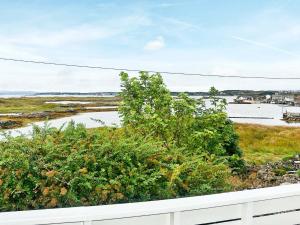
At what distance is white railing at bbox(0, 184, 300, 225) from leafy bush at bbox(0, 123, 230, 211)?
146 cm

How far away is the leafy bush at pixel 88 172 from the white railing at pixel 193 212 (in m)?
1.46

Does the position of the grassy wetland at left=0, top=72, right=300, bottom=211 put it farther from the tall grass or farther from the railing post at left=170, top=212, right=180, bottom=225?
the tall grass

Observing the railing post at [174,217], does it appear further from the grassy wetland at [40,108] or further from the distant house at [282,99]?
the distant house at [282,99]

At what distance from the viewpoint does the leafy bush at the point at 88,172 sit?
452cm

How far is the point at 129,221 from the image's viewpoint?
3.00 m

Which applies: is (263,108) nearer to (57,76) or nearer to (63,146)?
(57,76)

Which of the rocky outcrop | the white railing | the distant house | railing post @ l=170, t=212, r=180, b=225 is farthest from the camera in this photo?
the rocky outcrop

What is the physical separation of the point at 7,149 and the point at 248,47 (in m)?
7.57

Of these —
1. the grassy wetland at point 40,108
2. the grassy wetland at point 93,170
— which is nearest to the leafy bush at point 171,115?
the grassy wetland at point 40,108

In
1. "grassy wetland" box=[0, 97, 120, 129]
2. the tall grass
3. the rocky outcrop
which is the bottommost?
the rocky outcrop

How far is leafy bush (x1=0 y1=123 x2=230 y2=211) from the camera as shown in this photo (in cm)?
452

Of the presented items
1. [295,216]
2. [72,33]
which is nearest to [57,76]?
[72,33]

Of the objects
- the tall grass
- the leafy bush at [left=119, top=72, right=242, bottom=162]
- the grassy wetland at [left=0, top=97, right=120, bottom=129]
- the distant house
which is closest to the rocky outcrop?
the tall grass

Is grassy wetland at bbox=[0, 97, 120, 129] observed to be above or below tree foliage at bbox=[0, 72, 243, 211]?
above
